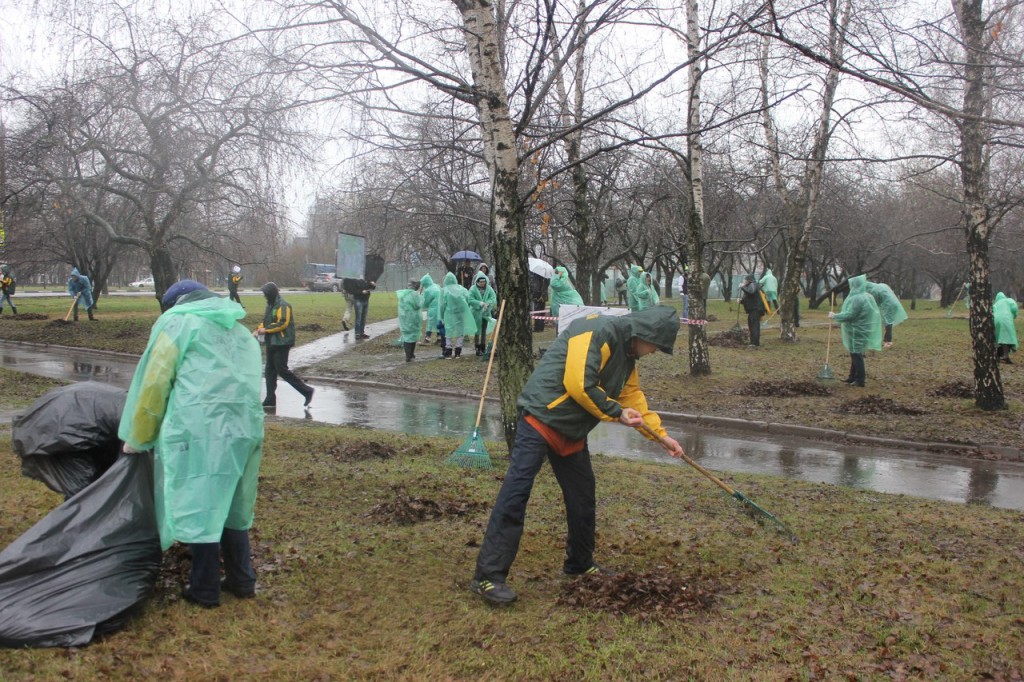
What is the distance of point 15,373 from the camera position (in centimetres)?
1301

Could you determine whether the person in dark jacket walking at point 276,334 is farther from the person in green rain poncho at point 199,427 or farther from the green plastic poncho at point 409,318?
the person in green rain poncho at point 199,427

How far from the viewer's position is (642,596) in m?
4.38

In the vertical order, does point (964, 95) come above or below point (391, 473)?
above

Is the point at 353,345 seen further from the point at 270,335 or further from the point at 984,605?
the point at 984,605

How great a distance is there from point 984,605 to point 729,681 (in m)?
1.84

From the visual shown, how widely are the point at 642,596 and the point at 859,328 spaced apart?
32.7 feet

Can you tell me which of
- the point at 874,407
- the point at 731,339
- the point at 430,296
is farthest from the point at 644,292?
the point at 874,407

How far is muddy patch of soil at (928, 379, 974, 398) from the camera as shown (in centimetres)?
1225

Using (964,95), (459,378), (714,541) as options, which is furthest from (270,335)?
(964,95)

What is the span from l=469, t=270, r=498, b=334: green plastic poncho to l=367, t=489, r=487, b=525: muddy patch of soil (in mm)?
11803

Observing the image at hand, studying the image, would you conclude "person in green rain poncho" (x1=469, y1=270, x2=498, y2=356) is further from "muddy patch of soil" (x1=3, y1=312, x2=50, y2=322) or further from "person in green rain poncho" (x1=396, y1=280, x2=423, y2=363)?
"muddy patch of soil" (x1=3, y1=312, x2=50, y2=322)

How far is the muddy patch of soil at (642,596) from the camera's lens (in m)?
4.25

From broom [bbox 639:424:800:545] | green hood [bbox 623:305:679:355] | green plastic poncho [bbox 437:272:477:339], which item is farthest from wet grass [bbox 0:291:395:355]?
green hood [bbox 623:305:679:355]

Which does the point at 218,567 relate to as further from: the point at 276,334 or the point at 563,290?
the point at 563,290
